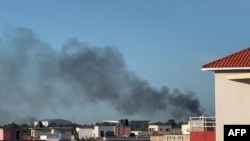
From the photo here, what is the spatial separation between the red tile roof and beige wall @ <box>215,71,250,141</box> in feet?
1.07

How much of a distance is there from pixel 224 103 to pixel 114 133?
126532mm

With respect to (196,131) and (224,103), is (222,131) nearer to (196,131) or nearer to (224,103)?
(224,103)

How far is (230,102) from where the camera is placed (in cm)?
2845

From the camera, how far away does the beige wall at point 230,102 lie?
28250 millimetres

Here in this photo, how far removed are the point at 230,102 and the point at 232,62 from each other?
68.0 inches

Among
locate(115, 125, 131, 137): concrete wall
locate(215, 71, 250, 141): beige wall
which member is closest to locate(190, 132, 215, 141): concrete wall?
locate(215, 71, 250, 141): beige wall

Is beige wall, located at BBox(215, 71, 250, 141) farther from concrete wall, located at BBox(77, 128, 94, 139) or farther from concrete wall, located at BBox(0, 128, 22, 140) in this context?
concrete wall, located at BBox(77, 128, 94, 139)

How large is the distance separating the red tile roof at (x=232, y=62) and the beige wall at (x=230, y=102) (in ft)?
1.07

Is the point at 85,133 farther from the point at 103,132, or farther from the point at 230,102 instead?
the point at 230,102

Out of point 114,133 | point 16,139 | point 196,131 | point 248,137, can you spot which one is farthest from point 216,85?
point 114,133

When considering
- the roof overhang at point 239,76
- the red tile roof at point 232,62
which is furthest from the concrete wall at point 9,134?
the roof overhang at point 239,76

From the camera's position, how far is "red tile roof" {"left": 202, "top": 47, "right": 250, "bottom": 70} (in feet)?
93.5

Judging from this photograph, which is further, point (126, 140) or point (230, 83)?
point (126, 140)

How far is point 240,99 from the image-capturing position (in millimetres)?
28312
